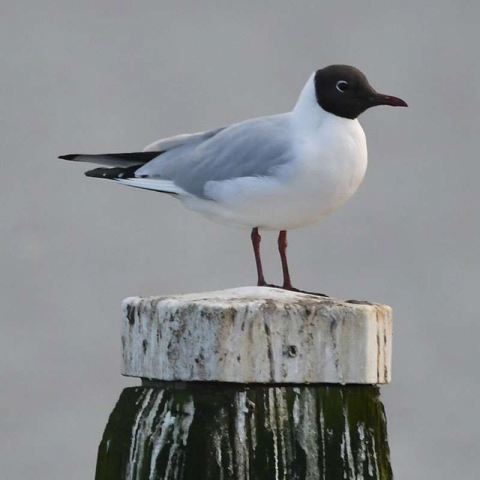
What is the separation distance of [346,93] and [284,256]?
1.71 feet

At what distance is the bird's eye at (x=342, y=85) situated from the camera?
3.23 m

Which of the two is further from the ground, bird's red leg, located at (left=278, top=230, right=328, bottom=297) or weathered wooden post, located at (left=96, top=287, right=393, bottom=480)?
bird's red leg, located at (left=278, top=230, right=328, bottom=297)

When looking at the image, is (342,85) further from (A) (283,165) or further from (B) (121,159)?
(B) (121,159)

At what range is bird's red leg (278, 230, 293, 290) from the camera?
3.24 m

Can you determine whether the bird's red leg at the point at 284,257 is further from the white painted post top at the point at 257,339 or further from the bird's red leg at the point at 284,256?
the white painted post top at the point at 257,339

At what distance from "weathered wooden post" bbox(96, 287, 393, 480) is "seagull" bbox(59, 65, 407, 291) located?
2.65 feet

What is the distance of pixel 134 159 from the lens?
355cm

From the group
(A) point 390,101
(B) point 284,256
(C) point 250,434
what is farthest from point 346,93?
(C) point 250,434

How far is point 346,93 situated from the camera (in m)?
3.23

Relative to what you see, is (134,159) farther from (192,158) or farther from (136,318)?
(136,318)

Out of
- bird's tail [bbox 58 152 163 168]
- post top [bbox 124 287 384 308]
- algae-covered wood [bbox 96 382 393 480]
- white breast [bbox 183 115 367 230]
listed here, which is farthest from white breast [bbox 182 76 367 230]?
algae-covered wood [bbox 96 382 393 480]

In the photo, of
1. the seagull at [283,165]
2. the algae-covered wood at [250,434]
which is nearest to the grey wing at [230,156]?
the seagull at [283,165]

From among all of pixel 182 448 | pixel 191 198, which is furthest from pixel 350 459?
pixel 191 198

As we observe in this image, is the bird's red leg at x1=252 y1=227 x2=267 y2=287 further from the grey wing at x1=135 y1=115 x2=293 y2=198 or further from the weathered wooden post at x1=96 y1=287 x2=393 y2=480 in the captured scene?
the weathered wooden post at x1=96 y1=287 x2=393 y2=480
